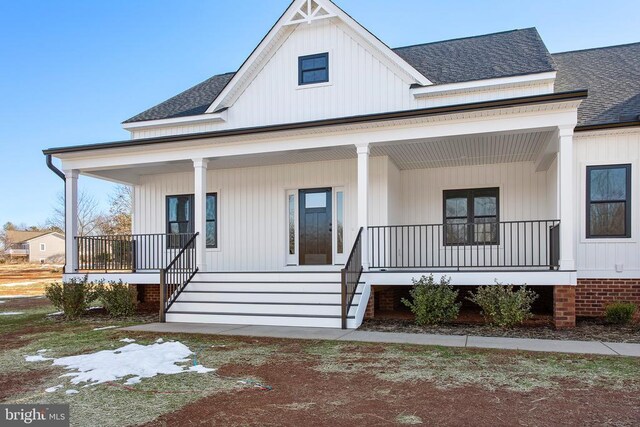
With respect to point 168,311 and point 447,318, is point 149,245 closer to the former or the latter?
point 168,311

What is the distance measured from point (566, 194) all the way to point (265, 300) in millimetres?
5802

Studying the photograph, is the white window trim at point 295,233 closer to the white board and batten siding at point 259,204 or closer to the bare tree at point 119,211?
the white board and batten siding at point 259,204

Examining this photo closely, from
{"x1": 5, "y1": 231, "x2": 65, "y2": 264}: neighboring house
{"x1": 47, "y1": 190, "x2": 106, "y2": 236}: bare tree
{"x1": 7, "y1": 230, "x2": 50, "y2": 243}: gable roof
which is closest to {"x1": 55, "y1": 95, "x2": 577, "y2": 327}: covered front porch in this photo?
{"x1": 47, "y1": 190, "x2": 106, "y2": 236}: bare tree

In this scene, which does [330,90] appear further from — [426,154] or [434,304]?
[434,304]

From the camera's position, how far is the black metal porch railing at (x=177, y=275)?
31.5ft

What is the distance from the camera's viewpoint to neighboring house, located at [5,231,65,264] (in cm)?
7538

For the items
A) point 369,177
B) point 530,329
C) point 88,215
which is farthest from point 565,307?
point 88,215

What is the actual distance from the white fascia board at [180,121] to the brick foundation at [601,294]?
902 cm

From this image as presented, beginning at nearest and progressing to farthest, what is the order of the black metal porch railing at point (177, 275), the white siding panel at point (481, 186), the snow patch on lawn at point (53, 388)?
the snow patch on lawn at point (53, 388) → the black metal porch railing at point (177, 275) → the white siding panel at point (481, 186)

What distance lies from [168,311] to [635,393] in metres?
7.83

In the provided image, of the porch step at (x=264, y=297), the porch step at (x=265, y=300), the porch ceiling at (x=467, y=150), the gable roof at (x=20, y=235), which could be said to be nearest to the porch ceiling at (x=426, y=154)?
the porch ceiling at (x=467, y=150)

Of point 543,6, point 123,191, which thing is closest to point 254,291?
point 543,6

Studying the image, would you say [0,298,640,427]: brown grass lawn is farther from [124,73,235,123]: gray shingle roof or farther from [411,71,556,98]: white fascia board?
[124,73,235,123]: gray shingle roof

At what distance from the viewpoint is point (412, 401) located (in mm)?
4430
